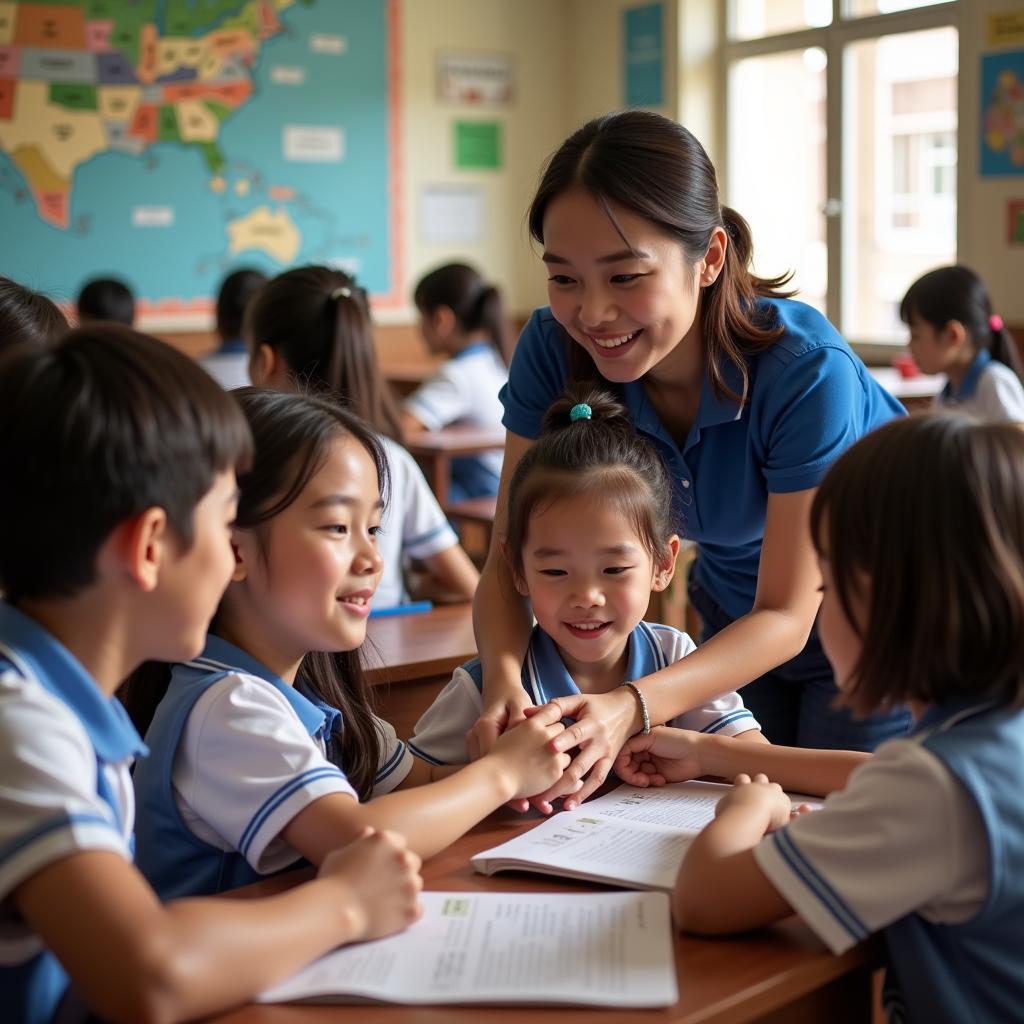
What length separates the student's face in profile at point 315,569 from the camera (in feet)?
4.47

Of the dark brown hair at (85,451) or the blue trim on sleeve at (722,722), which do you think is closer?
the dark brown hair at (85,451)

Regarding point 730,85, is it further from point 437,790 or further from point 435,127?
point 437,790

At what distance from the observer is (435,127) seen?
668 centimetres

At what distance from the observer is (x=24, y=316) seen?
1761 millimetres

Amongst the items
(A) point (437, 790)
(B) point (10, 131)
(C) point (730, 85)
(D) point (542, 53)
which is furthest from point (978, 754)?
(D) point (542, 53)

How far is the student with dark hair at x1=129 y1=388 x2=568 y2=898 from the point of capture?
3.97ft

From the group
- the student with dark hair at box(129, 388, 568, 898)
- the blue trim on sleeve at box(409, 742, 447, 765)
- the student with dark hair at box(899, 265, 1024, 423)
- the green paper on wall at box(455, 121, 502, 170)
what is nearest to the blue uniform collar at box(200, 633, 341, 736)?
the student with dark hair at box(129, 388, 568, 898)

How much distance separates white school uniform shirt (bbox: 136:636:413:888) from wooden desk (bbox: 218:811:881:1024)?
0.06m

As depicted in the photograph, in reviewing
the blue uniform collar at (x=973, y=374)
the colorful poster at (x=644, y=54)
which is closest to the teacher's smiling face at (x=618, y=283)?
the blue uniform collar at (x=973, y=374)

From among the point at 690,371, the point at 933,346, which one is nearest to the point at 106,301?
the point at 933,346

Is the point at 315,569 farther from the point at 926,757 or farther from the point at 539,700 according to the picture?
the point at 926,757

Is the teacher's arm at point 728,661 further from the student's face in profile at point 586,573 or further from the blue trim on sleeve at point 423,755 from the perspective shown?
the blue trim on sleeve at point 423,755

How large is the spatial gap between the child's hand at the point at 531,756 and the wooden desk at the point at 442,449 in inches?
112

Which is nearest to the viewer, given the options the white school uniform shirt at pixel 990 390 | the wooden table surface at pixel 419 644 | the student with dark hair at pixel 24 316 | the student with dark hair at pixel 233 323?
the student with dark hair at pixel 24 316
